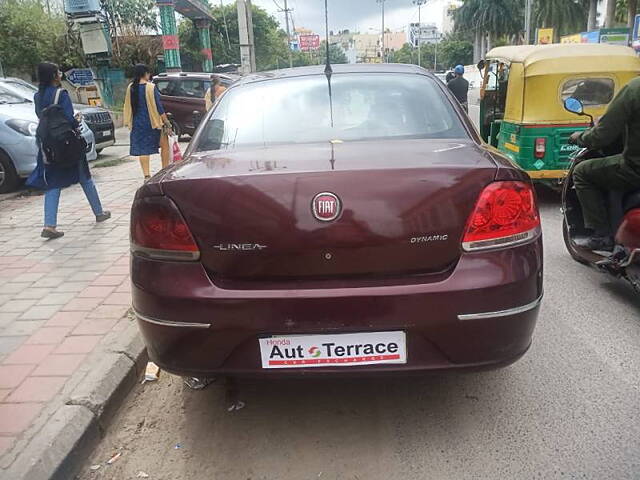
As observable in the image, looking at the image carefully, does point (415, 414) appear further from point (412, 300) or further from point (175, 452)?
point (175, 452)

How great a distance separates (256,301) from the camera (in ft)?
7.38

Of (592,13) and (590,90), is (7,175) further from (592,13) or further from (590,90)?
(592,13)

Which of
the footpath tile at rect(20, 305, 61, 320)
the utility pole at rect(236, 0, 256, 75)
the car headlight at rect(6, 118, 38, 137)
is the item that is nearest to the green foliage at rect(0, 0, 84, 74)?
the utility pole at rect(236, 0, 256, 75)

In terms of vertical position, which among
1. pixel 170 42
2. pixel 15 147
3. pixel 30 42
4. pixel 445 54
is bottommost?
pixel 15 147

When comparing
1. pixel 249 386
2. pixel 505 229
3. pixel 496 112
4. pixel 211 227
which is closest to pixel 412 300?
pixel 505 229

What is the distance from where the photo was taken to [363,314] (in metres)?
2.24

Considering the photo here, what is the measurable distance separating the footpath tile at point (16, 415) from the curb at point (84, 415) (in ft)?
0.38

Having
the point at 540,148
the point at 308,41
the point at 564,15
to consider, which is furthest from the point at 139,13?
the point at 564,15

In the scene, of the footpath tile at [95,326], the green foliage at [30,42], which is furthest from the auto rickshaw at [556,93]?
the green foliage at [30,42]

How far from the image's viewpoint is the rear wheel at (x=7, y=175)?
27.8 ft

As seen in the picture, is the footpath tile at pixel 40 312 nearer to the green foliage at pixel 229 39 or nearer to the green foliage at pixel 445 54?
the green foliage at pixel 229 39

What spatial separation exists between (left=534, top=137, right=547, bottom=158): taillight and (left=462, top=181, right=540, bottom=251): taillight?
16.3 ft

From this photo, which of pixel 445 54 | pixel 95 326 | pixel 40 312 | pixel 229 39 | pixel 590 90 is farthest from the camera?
pixel 445 54

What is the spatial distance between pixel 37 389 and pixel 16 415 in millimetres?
A: 236
